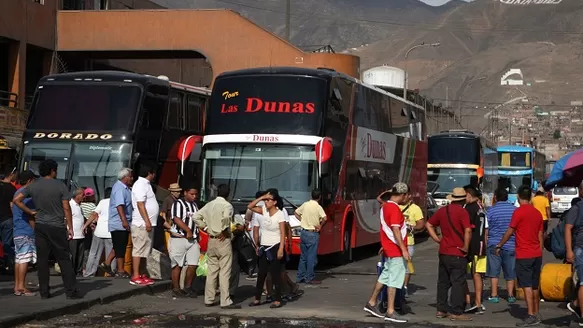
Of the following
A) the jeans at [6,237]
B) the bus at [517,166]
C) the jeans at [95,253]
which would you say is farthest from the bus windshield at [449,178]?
the jeans at [6,237]

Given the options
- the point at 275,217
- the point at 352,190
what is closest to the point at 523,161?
the point at 352,190

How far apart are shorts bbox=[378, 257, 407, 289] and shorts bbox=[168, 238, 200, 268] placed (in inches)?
132

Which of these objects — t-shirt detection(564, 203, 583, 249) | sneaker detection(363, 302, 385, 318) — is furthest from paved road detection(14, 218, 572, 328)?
t-shirt detection(564, 203, 583, 249)

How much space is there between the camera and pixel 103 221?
18.0m

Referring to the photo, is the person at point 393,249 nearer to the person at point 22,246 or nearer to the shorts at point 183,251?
the shorts at point 183,251

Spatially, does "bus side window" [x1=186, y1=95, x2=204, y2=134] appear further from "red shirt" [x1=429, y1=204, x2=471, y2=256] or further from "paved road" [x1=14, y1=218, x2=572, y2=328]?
"red shirt" [x1=429, y1=204, x2=471, y2=256]

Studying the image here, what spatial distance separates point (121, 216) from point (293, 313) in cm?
346

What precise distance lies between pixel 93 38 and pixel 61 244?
2829 centimetres

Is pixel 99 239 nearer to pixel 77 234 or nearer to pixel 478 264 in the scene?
pixel 77 234

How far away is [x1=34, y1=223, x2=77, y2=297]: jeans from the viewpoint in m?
Result: 14.2

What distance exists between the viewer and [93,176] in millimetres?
22031

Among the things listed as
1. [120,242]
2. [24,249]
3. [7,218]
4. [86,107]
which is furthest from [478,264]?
[86,107]

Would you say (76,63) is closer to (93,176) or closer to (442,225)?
(93,176)

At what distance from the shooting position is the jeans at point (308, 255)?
62.9ft
